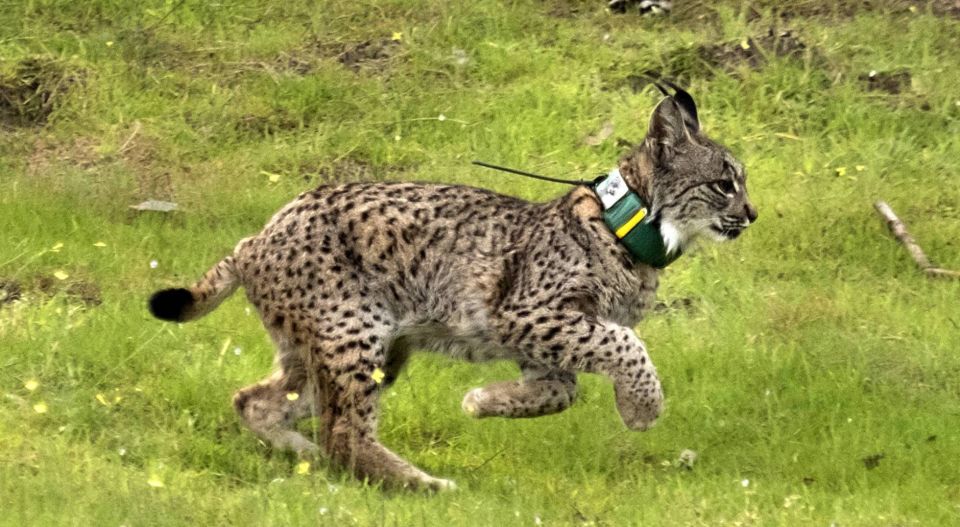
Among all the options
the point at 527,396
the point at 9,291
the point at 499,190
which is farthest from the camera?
the point at 499,190

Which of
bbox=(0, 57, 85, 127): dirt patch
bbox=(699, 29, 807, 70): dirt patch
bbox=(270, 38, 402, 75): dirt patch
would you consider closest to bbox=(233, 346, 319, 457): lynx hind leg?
bbox=(0, 57, 85, 127): dirt patch

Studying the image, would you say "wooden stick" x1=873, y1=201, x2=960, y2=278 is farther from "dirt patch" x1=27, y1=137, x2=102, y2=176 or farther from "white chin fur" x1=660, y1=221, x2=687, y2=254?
"dirt patch" x1=27, y1=137, x2=102, y2=176

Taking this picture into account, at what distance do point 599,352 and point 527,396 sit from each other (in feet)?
1.36

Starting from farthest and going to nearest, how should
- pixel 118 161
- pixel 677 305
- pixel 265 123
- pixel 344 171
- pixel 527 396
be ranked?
pixel 265 123 → pixel 344 171 → pixel 118 161 → pixel 677 305 → pixel 527 396

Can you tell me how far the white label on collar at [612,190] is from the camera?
756cm

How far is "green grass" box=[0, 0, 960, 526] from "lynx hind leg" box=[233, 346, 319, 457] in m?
0.11

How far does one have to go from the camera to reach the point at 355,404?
714 centimetres

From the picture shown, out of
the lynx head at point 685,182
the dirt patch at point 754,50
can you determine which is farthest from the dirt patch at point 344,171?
the lynx head at point 685,182

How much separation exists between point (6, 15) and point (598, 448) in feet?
21.2

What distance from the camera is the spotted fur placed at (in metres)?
7.17

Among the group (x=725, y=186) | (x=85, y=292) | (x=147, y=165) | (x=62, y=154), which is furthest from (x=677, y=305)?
(x=62, y=154)

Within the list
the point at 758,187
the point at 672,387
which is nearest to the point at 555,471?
the point at 672,387

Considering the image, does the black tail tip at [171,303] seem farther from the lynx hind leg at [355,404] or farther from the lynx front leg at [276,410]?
the lynx hind leg at [355,404]

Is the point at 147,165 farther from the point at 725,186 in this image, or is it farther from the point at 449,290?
→ the point at 725,186
